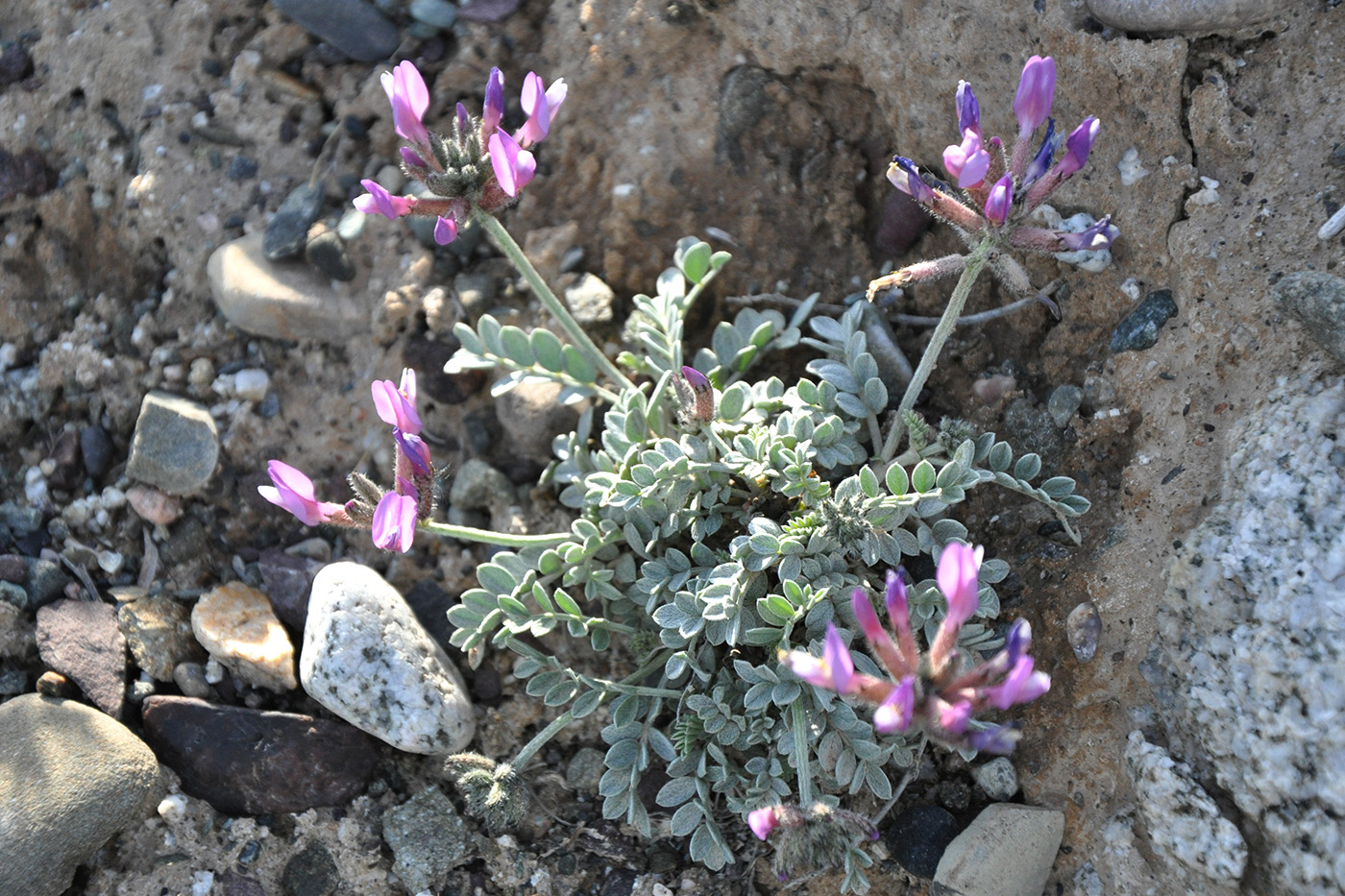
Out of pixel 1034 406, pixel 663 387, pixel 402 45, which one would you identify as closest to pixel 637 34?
pixel 402 45

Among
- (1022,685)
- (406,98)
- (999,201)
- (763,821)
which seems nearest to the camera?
(1022,685)

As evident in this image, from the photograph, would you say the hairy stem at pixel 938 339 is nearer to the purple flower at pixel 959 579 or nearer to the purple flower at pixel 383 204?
the purple flower at pixel 959 579

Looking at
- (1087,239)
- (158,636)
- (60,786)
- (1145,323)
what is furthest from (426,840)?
(1145,323)

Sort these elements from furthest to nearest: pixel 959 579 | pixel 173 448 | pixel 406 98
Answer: pixel 173 448, pixel 406 98, pixel 959 579

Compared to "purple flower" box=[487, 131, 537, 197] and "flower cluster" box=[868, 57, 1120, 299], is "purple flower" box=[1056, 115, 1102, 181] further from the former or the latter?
"purple flower" box=[487, 131, 537, 197]

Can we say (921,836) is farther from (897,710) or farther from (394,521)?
(394,521)

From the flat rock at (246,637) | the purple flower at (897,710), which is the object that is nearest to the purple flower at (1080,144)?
the purple flower at (897,710)
